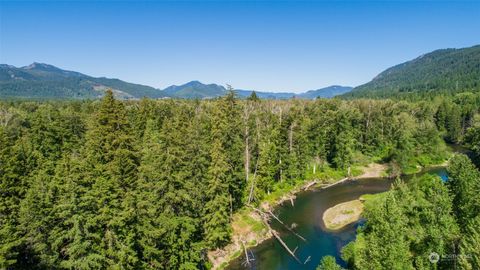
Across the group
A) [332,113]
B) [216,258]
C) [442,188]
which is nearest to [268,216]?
[216,258]

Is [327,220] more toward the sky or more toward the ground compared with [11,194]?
more toward the ground

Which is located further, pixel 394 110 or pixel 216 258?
pixel 394 110

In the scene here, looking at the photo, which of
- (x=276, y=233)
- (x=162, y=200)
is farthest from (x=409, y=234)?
(x=162, y=200)

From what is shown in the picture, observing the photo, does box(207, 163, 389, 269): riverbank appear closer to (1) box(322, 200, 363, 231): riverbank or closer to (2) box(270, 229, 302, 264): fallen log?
(2) box(270, 229, 302, 264): fallen log

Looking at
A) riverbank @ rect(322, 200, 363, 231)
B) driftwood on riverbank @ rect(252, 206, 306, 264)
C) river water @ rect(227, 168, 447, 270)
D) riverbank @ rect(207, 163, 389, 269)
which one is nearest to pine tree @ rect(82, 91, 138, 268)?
Answer: riverbank @ rect(207, 163, 389, 269)

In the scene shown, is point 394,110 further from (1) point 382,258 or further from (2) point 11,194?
(2) point 11,194

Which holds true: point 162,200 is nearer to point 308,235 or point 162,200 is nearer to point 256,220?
point 256,220
